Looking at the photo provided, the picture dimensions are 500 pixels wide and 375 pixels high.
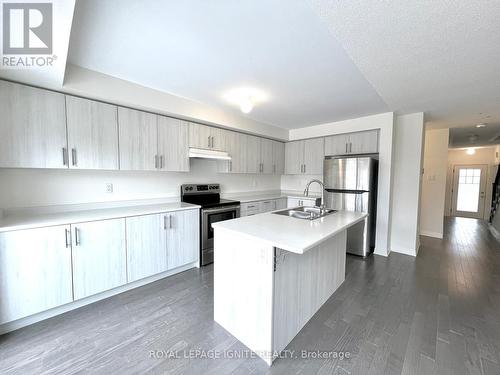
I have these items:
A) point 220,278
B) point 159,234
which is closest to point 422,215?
point 220,278

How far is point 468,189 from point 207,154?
29.5ft

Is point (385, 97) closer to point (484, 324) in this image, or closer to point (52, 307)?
point (484, 324)

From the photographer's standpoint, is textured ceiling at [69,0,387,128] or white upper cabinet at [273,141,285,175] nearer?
textured ceiling at [69,0,387,128]

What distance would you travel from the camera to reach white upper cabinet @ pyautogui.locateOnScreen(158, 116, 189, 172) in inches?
115

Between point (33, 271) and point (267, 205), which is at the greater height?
point (267, 205)

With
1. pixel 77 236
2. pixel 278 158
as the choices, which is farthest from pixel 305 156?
pixel 77 236

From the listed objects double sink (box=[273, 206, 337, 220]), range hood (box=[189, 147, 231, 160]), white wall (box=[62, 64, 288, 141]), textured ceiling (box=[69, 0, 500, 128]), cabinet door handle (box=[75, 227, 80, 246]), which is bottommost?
cabinet door handle (box=[75, 227, 80, 246])

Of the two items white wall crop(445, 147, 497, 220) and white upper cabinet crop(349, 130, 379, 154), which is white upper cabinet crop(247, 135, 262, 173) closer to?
white upper cabinet crop(349, 130, 379, 154)

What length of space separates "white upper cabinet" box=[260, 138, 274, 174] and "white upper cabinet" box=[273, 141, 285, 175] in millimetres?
110

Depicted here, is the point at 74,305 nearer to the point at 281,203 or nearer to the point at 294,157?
the point at 281,203

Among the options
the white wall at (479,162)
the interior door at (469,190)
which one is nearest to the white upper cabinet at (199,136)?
the white wall at (479,162)

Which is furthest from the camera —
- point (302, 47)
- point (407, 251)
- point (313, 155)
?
point (313, 155)

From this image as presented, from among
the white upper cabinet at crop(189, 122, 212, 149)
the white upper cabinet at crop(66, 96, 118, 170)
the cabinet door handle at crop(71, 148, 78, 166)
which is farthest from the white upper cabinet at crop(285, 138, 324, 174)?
the cabinet door handle at crop(71, 148, 78, 166)

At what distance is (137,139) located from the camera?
2703 millimetres
